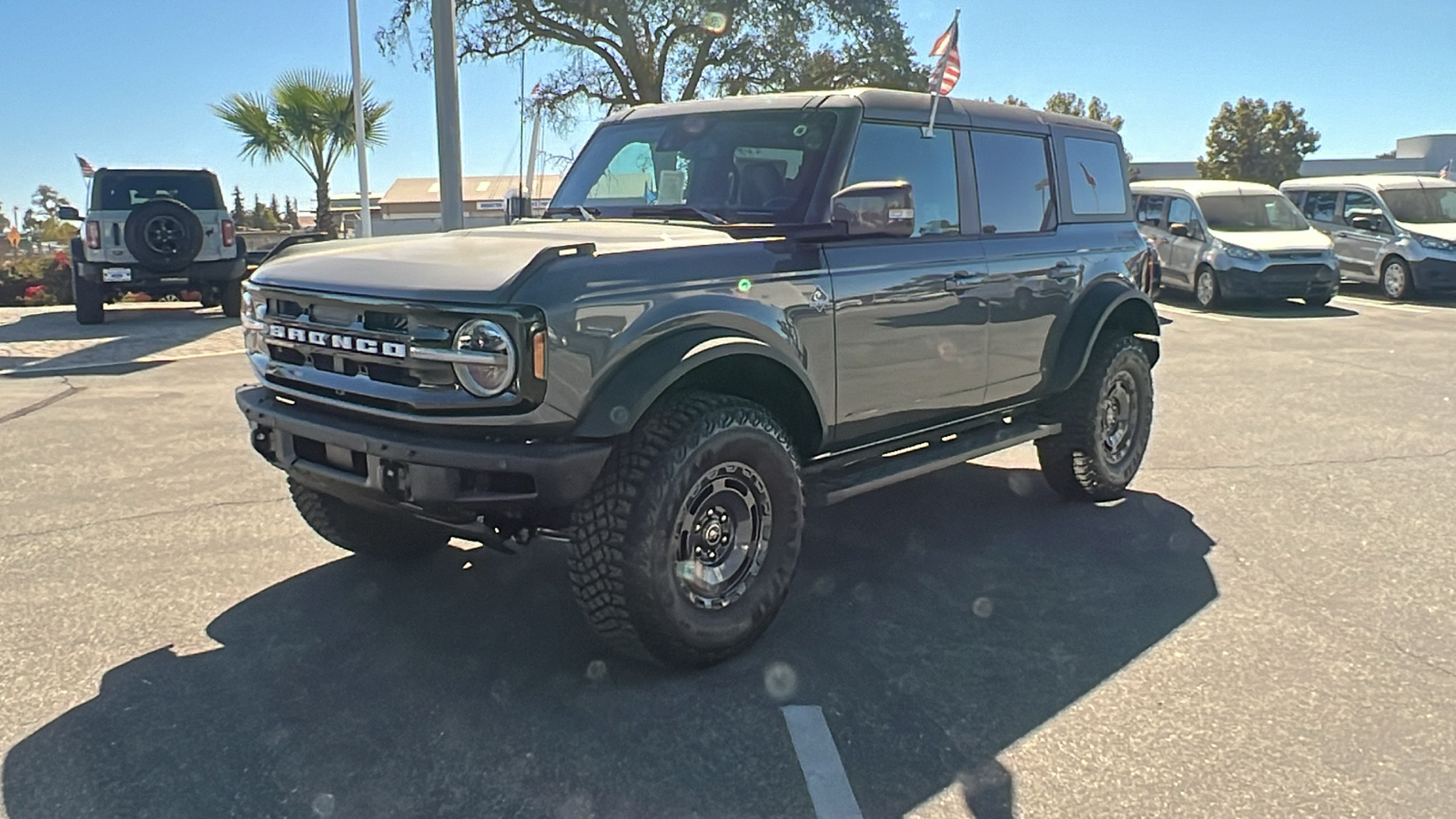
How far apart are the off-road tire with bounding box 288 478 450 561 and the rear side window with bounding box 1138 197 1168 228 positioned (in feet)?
48.3

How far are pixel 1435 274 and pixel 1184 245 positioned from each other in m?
3.61

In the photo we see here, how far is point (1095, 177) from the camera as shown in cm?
575

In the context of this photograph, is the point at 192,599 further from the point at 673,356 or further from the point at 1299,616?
the point at 1299,616

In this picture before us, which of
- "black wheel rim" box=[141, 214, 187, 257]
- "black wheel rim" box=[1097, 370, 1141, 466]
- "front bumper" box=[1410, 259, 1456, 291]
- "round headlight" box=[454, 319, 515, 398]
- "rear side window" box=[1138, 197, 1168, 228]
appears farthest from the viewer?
"rear side window" box=[1138, 197, 1168, 228]

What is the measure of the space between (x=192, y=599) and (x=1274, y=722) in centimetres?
378

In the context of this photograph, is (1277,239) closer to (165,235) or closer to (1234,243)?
(1234,243)

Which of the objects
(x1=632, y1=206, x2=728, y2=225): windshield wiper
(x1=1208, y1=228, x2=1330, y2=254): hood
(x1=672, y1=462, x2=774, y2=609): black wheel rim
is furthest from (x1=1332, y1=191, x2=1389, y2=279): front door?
(x1=672, y1=462, x2=774, y2=609): black wheel rim

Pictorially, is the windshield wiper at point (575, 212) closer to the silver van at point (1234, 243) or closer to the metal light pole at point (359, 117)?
the silver van at point (1234, 243)

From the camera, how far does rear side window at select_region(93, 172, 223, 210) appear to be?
13.4 meters

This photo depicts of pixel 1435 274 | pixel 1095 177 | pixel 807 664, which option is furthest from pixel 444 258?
pixel 1435 274

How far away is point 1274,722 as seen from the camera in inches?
127

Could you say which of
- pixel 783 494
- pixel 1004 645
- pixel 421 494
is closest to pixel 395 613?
pixel 421 494

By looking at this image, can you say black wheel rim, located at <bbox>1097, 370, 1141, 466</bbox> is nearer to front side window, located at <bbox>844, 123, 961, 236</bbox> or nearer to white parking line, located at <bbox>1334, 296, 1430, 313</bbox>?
front side window, located at <bbox>844, 123, 961, 236</bbox>

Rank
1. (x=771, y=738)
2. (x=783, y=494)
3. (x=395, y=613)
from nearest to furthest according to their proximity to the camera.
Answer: (x=771, y=738)
(x=783, y=494)
(x=395, y=613)
